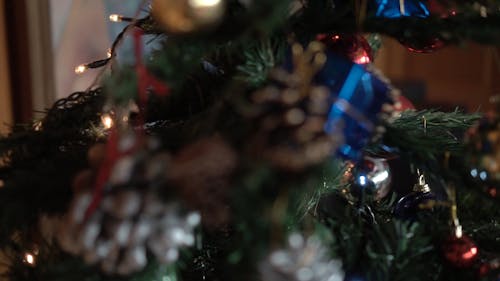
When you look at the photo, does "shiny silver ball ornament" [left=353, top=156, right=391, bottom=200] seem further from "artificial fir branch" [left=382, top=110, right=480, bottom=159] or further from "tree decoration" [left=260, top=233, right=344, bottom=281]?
"tree decoration" [left=260, top=233, right=344, bottom=281]

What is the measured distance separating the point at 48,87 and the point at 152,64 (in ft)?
2.22

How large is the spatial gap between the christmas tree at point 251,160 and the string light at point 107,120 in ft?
0.04

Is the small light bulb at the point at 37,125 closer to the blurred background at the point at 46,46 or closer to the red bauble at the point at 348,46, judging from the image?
the red bauble at the point at 348,46

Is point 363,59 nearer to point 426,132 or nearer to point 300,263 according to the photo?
point 426,132

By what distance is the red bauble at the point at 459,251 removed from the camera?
439mm

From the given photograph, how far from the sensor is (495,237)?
0.51 meters

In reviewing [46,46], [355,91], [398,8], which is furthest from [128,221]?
[46,46]

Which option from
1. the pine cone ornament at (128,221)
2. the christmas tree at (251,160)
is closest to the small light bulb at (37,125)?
the christmas tree at (251,160)

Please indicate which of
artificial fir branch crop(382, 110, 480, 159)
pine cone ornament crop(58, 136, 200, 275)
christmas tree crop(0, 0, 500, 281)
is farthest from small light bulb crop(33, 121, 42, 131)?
artificial fir branch crop(382, 110, 480, 159)

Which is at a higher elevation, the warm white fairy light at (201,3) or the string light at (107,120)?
the warm white fairy light at (201,3)

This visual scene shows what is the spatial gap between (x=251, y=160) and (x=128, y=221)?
8cm

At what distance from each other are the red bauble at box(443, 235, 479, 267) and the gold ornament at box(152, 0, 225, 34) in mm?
243

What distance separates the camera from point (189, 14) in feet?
1.13

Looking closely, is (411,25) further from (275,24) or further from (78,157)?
(78,157)
